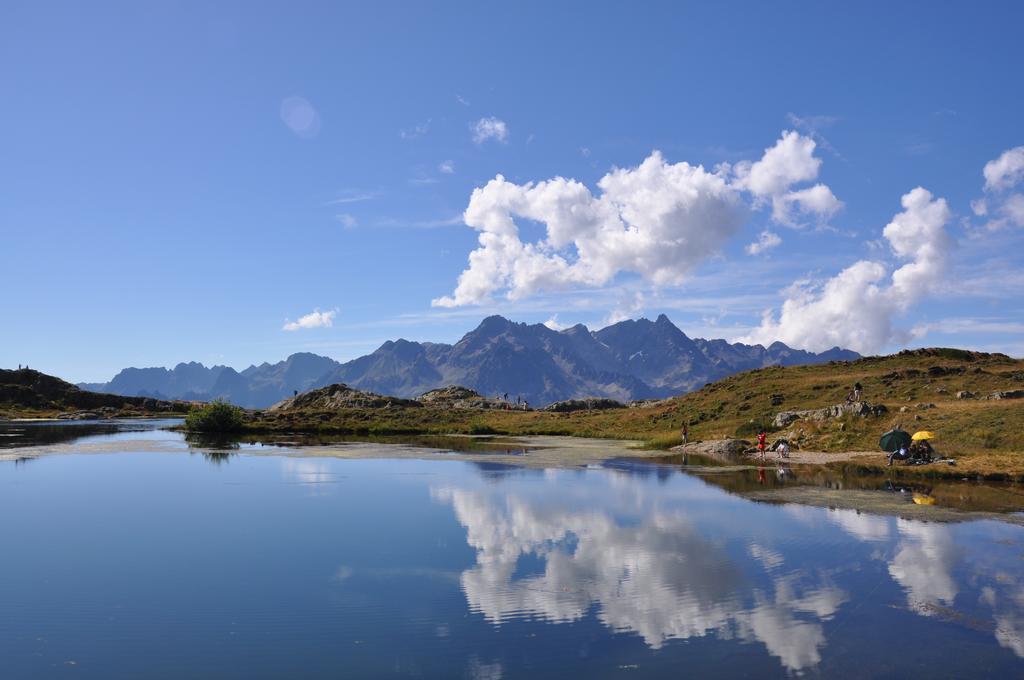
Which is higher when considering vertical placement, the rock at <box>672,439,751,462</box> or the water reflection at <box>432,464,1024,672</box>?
the rock at <box>672,439,751,462</box>

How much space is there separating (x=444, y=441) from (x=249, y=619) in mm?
89247

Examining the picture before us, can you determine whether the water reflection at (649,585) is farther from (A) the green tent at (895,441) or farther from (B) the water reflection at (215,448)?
(B) the water reflection at (215,448)

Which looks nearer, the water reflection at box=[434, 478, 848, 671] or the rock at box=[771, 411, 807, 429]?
the water reflection at box=[434, 478, 848, 671]

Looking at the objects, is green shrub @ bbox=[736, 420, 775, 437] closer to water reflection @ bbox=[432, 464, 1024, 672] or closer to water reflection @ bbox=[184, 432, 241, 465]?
water reflection @ bbox=[432, 464, 1024, 672]

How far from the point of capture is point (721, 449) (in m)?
86.2

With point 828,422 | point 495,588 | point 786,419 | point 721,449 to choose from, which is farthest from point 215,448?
point 828,422

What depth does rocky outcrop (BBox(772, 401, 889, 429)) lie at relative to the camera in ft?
269

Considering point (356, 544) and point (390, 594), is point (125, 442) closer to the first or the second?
point (356, 544)

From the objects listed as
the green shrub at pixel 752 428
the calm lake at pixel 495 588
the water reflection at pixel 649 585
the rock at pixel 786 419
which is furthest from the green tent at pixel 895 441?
the water reflection at pixel 649 585

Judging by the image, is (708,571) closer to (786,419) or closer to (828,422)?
(828,422)

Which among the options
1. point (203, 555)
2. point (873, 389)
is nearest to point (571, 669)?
point (203, 555)

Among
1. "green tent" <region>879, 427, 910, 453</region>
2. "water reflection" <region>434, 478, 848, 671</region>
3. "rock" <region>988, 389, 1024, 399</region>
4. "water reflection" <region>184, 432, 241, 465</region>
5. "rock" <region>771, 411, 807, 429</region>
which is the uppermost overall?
"rock" <region>988, 389, 1024, 399</region>

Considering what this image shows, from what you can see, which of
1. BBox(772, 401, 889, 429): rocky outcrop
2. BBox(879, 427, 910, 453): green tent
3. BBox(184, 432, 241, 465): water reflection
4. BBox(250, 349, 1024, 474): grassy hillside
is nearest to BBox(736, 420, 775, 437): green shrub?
BBox(250, 349, 1024, 474): grassy hillside

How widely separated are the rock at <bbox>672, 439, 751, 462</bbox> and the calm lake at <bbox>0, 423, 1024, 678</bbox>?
38081mm
